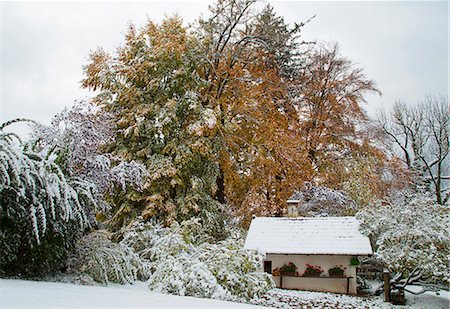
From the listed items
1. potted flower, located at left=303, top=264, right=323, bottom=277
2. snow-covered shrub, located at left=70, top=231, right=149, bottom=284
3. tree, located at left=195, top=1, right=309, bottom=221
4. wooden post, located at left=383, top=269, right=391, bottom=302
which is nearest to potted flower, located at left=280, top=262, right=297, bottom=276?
potted flower, located at left=303, top=264, right=323, bottom=277

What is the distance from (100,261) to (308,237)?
26.4 ft

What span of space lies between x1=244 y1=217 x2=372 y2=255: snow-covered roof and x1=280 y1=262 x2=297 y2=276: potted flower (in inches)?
24.6

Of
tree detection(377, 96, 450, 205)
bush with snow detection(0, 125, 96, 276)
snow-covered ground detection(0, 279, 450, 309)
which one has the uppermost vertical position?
tree detection(377, 96, 450, 205)

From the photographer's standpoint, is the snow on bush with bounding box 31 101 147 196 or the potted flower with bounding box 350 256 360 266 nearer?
the snow on bush with bounding box 31 101 147 196

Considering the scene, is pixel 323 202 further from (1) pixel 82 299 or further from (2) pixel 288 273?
(1) pixel 82 299

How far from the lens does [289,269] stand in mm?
13086

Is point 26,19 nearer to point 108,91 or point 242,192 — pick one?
point 108,91

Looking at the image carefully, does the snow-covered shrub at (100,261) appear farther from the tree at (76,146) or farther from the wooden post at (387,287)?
the wooden post at (387,287)

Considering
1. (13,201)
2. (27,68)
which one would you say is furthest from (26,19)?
(13,201)

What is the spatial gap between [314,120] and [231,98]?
191 inches

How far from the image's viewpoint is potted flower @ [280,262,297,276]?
13023mm

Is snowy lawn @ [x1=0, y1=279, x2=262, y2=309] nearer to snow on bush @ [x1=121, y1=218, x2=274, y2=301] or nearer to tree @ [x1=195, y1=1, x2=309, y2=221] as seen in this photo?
snow on bush @ [x1=121, y1=218, x2=274, y2=301]

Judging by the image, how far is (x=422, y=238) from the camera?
1165 cm

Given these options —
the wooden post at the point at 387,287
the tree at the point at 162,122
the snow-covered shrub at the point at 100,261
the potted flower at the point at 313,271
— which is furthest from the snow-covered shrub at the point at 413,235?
the snow-covered shrub at the point at 100,261
